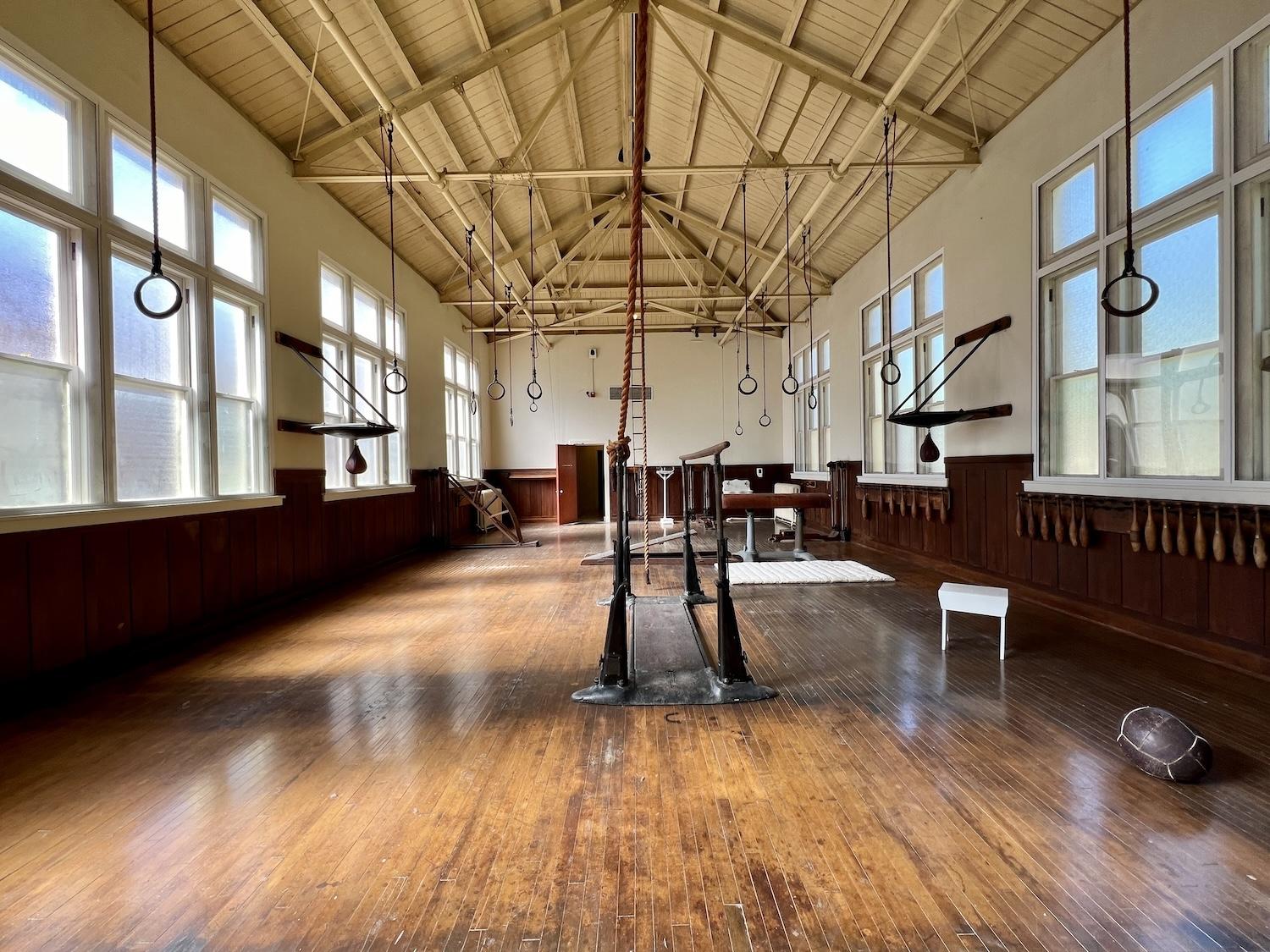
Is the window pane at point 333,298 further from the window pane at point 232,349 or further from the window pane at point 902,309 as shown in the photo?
the window pane at point 902,309

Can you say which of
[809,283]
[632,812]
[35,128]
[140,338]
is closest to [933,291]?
[809,283]

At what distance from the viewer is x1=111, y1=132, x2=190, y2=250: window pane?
14.1 ft

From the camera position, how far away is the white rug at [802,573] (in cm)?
672

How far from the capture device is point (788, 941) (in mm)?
1638

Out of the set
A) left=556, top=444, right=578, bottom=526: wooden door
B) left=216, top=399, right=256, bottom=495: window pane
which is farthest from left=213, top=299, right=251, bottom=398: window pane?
left=556, top=444, right=578, bottom=526: wooden door

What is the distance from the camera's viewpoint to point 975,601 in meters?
4.08

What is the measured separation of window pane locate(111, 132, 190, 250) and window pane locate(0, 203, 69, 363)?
2.14 ft

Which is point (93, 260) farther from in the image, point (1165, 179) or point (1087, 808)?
point (1165, 179)

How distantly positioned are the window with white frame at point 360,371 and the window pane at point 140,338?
7.17 feet

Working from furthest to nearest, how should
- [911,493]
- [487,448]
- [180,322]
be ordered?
[487,448]
[911,493]
[180,322]

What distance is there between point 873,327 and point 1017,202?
154 inches

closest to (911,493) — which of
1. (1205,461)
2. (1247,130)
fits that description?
(1205,461)

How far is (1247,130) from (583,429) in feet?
41.9

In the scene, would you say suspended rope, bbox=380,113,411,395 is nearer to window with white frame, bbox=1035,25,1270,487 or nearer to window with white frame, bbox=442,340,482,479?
window with white frame, bbox=442,340,482,479
